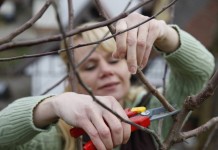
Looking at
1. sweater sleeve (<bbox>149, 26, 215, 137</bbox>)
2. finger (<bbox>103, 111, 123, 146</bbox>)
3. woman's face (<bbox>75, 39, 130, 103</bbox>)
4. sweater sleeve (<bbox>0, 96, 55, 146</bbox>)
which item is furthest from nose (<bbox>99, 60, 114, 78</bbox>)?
finger (<bbox>103, 111, 123, 146</bbox>)

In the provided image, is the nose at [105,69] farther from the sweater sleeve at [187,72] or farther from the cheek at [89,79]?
the sweater sleeve at [187,72]

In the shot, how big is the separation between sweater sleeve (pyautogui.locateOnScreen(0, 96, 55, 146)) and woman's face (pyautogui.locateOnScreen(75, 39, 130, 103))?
1.74 ft

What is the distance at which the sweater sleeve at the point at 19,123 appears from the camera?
115 cm

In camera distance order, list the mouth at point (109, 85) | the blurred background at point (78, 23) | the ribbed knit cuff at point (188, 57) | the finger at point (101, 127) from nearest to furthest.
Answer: the finger at point (101, 127) < the ribbed knit cuff at point (188, 57) < the mouth at point (109, 85) < the blurred background at point (78, 23)

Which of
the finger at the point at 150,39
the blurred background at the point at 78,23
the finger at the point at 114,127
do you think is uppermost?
the finger at the point at 150,39

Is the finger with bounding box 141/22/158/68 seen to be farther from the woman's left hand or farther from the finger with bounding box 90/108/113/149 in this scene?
the finger with bounding box 90/108/113/149

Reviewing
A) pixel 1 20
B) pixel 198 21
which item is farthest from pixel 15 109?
pixel 1 20

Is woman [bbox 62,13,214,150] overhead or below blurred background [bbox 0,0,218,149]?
overhead

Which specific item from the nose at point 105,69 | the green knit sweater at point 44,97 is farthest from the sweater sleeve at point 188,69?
the nose at point 105,69

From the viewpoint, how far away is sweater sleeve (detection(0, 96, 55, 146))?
3.76 ft

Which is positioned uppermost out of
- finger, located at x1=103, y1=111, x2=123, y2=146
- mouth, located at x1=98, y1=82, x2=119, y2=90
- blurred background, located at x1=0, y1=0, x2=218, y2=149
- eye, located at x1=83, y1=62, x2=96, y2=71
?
finger, located at x1=103, y1=111, x2=123, y2=146

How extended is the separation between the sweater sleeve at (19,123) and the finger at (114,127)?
0.72ft

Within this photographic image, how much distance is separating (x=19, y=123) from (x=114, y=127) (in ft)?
1.00

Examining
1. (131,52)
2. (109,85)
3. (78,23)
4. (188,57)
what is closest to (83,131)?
(131,52)
